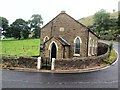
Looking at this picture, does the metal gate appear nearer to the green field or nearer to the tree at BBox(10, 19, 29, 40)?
the green field

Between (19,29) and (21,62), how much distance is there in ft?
183

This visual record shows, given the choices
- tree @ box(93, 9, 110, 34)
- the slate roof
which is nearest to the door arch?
the slate roof

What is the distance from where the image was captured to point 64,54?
3136 centimetres

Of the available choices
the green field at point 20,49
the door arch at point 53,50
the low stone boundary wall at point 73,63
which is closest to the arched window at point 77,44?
the door arch at point 53,50

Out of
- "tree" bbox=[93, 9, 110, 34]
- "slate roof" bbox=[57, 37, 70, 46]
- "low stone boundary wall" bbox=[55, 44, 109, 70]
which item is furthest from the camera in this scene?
"tree" bbox=[93, 9, 110, 34]

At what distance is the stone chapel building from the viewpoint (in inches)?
1227

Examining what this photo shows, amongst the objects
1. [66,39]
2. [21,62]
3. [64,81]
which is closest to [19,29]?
[66,39]

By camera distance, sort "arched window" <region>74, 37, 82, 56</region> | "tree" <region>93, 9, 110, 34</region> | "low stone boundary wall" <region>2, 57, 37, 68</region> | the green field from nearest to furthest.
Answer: "low stone boundary wall" <region>2, 57, 37, 68</region>
"arched window" <region>74, 37, 82, 56</region>
the green field
"tree" <region>93, 9, 110, 34</region>

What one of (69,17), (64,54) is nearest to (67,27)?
(69,17)

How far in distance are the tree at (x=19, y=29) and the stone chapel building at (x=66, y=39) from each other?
46744 millimetres

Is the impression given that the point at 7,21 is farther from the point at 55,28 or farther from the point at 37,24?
the point at 55,28

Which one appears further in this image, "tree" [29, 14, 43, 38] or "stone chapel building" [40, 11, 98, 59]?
"tree" [29, 14, 43, 38]

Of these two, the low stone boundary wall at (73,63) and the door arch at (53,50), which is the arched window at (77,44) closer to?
the door arch at (53,50)

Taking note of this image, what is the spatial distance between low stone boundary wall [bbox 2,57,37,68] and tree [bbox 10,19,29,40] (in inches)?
2126
